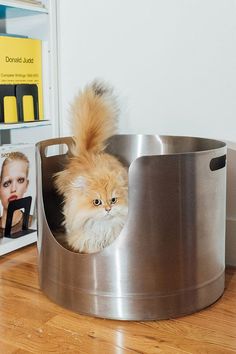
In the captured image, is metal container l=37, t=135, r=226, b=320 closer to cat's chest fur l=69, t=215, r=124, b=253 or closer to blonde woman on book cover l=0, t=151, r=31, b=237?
cat's chest fur l=69, t=215, r=124, b=253

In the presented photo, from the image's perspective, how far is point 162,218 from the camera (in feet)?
2.85

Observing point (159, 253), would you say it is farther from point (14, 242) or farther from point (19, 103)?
point (19, 103)

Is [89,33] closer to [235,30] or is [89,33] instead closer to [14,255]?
[235,30]

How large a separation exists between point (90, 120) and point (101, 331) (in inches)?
17.7

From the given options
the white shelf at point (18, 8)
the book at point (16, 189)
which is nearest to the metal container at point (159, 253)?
the book at point (16, 189)

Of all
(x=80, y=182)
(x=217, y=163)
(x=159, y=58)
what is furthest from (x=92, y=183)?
(x=159, y=58)

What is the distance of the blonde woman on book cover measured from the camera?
131cm

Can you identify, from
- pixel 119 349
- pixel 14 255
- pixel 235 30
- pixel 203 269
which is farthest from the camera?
pixel 14 255

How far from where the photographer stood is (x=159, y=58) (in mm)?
1260

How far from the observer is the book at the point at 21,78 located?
1.30 metres

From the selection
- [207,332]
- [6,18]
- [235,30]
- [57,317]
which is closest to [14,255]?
[57,317]

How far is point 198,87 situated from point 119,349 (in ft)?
2.33

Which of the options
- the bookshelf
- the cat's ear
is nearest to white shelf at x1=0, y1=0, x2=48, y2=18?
the bookshelf

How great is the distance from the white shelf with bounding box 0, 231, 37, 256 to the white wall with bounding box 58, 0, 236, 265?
16.7 inches
